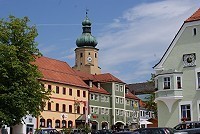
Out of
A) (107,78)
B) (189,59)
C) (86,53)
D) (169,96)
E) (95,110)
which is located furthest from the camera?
(86,53)

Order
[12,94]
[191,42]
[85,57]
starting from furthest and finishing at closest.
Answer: [85,57]
[191,42]
[12,94]

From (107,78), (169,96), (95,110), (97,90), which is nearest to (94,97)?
(97,90)

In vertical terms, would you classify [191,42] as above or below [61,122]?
above

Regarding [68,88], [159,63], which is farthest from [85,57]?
[159,63]

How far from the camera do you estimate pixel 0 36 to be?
44.3 metres

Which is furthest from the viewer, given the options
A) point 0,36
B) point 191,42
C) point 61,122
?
point 61,122

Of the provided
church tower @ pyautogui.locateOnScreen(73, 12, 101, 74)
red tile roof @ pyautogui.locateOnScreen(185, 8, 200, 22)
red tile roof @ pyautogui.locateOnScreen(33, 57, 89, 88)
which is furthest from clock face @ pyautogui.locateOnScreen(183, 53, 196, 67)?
church tower @ pyautogui.locateOnScreen(73, 12, 101, 74)

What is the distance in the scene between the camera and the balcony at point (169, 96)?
169 ft

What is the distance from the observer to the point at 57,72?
90062mm

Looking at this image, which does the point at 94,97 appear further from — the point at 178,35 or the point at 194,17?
the point at 194,17

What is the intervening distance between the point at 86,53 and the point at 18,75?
9551 cm

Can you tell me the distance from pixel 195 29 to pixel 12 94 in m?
23.1

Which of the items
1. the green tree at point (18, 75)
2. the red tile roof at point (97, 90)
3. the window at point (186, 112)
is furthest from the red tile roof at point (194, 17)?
the red tile roof at point (97, 90)

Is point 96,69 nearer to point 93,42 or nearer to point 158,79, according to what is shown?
point 93,42
